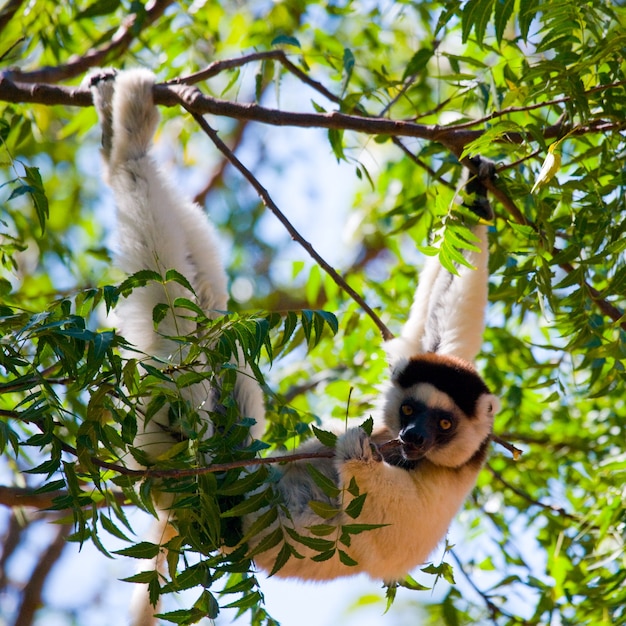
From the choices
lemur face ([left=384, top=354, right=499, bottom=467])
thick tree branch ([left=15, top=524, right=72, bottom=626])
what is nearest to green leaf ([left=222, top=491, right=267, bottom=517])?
lemur face ([left=384, top=354, right=499, bottom=467])

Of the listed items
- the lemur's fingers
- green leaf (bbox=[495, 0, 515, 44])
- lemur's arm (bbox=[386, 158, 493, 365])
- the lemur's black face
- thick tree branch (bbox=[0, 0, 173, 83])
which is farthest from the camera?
thick tree branch (bbox=[0, 0, 173, 83])

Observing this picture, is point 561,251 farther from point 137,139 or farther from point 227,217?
point 227,217

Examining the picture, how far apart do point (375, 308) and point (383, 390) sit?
55 cm

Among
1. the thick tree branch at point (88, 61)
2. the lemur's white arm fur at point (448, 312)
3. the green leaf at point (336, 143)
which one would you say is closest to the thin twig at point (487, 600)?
the lemur's white arm fur at point (448, 312)

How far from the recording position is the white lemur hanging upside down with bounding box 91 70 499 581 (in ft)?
12.6

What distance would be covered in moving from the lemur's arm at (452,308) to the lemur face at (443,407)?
10.4 inches

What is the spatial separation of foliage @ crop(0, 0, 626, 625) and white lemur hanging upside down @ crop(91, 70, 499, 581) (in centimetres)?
17

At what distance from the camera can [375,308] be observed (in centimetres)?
498

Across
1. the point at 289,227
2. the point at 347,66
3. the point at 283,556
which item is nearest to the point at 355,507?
the point at 283,556

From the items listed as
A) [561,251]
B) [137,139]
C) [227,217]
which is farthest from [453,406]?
[227,217]

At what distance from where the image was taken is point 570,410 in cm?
635

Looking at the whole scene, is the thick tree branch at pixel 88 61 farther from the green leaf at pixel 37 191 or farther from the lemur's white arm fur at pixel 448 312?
the lemur's white arm fur at pixel 448 312

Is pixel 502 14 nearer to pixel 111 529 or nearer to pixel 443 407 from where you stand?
pixel 443 407

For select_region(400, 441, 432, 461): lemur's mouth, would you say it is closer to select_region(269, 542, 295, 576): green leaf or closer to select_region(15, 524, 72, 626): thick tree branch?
select_region(269, 542, 295, 576): green leaf
